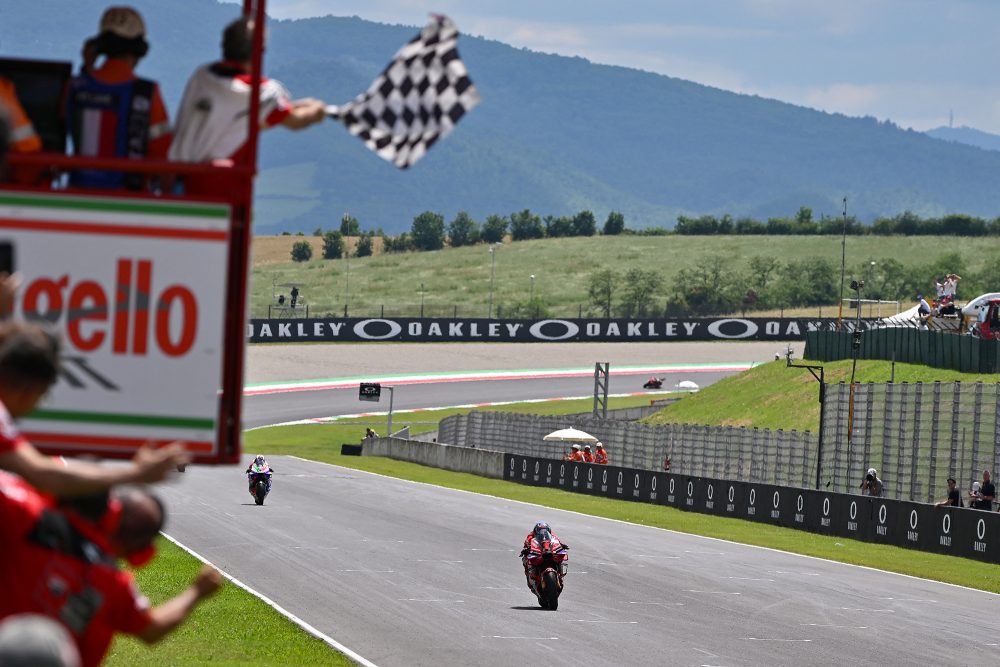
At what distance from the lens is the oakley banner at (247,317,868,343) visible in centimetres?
11669

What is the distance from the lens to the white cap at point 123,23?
7.44 meters

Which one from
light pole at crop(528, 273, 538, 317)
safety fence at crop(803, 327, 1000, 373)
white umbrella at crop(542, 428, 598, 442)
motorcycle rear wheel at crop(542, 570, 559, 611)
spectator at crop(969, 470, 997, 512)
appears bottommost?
motorcycle rear wheel at crop(542, 570, 559, 611)

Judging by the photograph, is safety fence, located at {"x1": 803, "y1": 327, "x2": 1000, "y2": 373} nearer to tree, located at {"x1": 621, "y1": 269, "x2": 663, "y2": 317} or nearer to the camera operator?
the camera operator

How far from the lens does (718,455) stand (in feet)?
178

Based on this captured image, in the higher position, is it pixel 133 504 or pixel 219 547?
pixel 133 504

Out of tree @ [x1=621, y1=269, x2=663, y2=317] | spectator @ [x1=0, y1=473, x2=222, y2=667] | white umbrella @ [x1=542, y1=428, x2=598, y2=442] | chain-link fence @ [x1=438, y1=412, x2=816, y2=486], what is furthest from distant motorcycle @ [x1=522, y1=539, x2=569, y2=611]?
tree @ [x1=621, y1=269, x2=663, y2=317]

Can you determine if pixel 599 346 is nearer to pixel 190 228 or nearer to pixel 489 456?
pixel 489 456

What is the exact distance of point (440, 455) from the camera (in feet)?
244

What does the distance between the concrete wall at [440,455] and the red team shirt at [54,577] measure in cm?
6092

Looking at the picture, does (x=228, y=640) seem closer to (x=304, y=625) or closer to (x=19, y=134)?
(x=304, y=625)

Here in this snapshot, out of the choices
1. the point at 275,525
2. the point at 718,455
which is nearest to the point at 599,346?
the point at 718,455

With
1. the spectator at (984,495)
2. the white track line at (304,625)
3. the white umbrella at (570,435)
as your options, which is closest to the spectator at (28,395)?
the white track line at (304,625)

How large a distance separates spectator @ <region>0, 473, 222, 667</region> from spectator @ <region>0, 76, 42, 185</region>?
6.65 feet

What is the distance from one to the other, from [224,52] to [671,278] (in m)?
184
